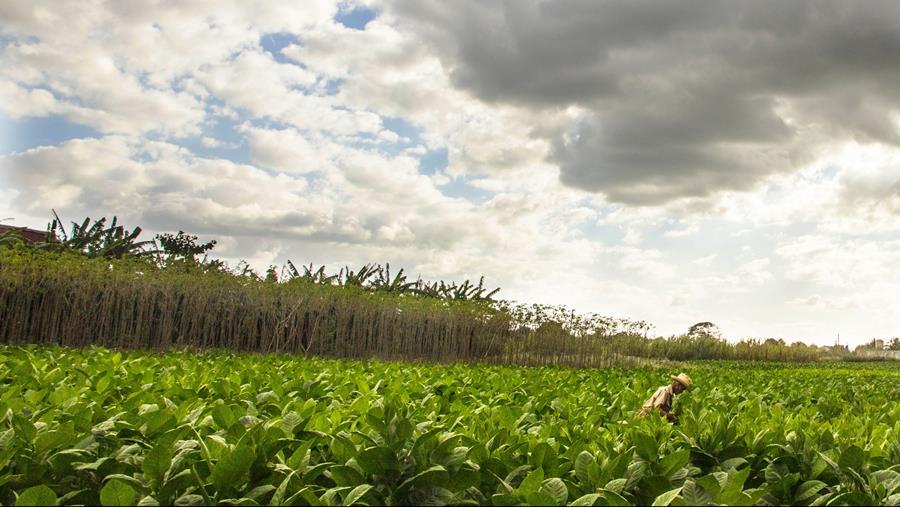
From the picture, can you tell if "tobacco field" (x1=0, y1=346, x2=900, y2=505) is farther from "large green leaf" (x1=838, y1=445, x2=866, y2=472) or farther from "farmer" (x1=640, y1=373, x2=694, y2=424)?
"farmer" (x1=640, y1=373, x2=694, y2=424)

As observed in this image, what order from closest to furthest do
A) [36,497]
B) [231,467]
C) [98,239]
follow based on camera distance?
1. [36,497]
2. [231,467]
3. [98,239]

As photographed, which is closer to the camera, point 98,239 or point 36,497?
point 36,497

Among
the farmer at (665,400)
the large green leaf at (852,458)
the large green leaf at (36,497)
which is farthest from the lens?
the farmer at (665,400)

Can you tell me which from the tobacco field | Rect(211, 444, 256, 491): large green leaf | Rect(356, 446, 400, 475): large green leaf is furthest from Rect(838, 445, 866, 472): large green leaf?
Rect(211, 444, 256, 491): large green leaf

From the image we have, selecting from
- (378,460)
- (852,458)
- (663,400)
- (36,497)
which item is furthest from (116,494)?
(663,400)

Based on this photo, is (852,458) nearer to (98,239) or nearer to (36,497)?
(36,497)

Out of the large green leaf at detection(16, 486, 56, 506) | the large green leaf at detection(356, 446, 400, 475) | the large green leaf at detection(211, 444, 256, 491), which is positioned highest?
the large green leaf at detection(356, 446, 400, 475)

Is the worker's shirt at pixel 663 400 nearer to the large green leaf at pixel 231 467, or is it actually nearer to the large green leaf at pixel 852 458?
the large green leaf at pixel 852 458

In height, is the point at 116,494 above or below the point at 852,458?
below

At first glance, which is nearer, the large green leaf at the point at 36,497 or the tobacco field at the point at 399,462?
the large green leaf at the point at 36,497

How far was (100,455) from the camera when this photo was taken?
2.10 metres

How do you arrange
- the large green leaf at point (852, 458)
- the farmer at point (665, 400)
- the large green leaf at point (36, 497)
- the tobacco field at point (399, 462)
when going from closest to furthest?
the large green leaf at point (36, 497) → the tobacco field at point (399, 462) → the large green leaf at point (852, 458) → the farmer at point (665, 400)

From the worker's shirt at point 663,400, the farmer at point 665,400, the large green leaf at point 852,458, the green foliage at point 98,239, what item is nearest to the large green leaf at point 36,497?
the large green leaf at point 852,458

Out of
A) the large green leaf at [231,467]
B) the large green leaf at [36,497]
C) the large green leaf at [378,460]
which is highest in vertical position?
the large green leaf at [378,460]
